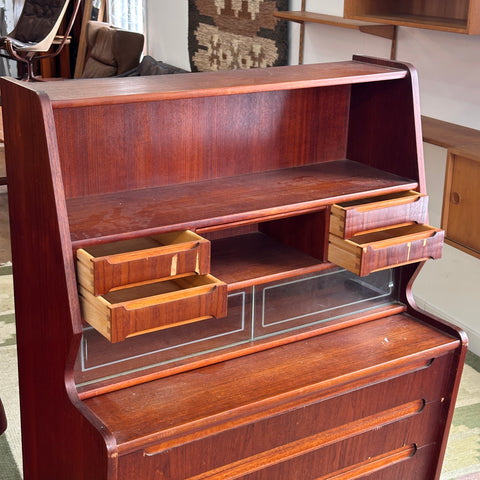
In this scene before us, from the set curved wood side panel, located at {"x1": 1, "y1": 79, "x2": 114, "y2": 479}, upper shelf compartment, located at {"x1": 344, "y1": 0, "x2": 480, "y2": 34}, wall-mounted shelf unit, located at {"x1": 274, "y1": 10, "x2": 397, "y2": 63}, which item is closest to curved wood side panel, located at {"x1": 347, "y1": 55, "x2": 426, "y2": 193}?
upper shelf compartment, located at {"x1": 344, "y1": 0, "x2": 480, "y2": 34}

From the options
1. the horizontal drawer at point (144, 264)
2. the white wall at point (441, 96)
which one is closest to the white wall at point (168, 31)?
the white wall at point (441, 96)

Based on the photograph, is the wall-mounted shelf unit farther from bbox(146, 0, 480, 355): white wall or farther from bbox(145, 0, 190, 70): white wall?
bbox(145, 0, 190, 70): white wall

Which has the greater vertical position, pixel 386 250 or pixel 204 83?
pixel 204 83

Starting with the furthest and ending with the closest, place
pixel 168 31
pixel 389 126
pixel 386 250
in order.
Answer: pixel 168 31
pixel 389 126
pixel 386 250

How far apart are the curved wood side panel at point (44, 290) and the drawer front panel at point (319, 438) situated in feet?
0.61

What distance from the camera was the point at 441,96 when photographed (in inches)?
121

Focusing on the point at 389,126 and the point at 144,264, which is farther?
the point at 389,126

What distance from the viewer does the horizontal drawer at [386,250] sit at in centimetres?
182

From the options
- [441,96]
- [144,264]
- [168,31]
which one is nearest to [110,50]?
[168,31]

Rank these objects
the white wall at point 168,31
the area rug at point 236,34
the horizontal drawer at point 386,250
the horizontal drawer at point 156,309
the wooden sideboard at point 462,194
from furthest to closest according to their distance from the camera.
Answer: the white wall at point 168,31
the area rug at point 236,34
the wooden sideboard at point 462,194
the horizontal drawer at point 386,250
the horizontal drawer at point 156,309

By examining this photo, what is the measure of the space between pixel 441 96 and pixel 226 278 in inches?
65.8

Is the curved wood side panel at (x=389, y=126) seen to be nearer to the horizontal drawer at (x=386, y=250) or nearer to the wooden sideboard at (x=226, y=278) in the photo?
the wooden sideboard at (x=226, y=278)

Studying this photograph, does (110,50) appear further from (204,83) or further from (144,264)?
(144,264)

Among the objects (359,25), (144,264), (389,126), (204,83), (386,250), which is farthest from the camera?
(359,25)
